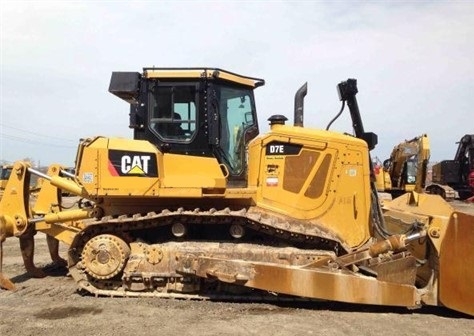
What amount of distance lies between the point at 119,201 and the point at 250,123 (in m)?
2.19

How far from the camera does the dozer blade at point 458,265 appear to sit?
5.88m

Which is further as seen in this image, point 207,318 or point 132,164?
point 132,164

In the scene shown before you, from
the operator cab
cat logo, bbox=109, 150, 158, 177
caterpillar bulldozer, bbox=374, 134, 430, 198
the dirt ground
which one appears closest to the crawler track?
the dirt ground

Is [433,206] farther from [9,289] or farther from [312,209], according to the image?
[9,289]

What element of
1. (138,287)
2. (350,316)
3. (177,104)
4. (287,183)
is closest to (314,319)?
(350,316)

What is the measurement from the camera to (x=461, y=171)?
91.0 feet

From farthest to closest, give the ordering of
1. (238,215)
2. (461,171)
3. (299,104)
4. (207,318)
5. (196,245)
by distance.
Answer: (461,171)
(299,104)
(196,245)
(238,215)
(207,318)

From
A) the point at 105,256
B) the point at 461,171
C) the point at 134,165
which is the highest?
the point at 461,171

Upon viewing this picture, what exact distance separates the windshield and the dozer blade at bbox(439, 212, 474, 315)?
2894mm

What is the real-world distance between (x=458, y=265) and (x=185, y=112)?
156 inches

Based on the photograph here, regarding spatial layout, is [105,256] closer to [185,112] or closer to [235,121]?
[185,112]

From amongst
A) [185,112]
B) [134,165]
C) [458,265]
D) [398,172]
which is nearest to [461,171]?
[398,172]

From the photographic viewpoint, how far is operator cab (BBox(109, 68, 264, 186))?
728 cm

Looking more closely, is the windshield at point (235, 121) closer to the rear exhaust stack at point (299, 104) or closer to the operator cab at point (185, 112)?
the operator cab at point (185, 112)
